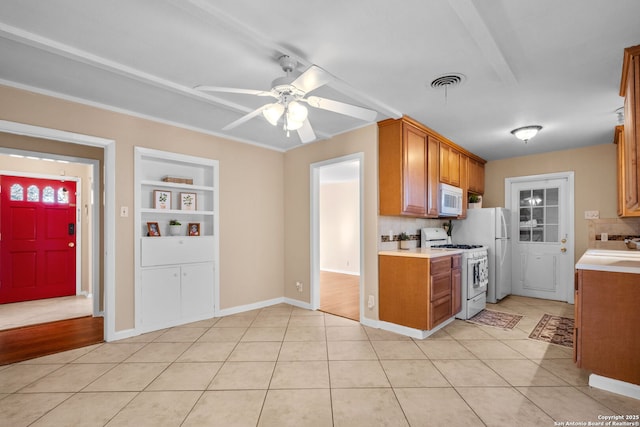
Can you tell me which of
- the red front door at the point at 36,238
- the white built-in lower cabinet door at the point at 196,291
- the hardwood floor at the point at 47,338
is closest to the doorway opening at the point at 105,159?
the hardwood floor at the point at 47,338

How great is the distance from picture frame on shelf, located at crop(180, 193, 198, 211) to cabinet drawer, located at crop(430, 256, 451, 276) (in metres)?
2.96

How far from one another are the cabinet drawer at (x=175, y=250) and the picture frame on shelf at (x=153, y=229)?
107 millimetres

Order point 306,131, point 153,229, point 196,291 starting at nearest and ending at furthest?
point 306,131 < point 153,229 < point 196,291

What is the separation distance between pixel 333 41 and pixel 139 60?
1439 mm

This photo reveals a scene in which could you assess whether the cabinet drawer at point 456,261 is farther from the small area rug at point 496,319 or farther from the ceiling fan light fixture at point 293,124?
the ceiling fan light fixture at point 293,124

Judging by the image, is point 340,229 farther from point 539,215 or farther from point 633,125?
point 633,125

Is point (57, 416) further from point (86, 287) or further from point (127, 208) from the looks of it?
point (86, 287)

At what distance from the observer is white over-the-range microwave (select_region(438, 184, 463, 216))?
4.08 meters

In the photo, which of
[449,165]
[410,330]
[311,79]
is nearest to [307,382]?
[410,330]

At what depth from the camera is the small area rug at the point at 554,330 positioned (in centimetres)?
310

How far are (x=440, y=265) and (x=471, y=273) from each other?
0.86m

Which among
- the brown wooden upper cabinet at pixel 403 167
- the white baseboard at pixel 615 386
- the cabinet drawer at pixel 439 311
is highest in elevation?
the brown wooden upper cabinet at pixel 403 167

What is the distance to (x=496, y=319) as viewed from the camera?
3.82m

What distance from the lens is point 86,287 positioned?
5.27 meters
